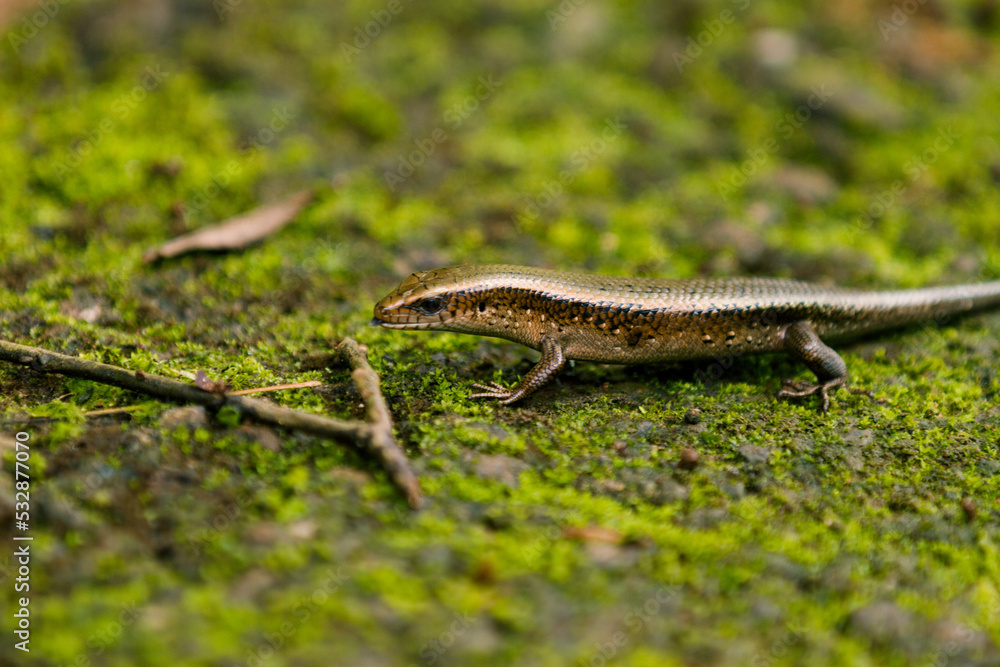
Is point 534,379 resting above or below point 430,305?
below

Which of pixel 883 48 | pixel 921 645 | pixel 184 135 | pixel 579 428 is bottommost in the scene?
pixel 921 645

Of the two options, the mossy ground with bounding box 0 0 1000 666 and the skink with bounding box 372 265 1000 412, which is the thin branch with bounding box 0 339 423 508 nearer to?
the mossy ground with bounding box 0 0 1000 666

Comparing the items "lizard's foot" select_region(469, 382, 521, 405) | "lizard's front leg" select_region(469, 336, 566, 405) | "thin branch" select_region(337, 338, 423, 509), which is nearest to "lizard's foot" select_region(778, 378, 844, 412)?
"lizard's front leg" select_region(469, 336, 566, 405)

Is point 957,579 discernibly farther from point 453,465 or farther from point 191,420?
point 191,420

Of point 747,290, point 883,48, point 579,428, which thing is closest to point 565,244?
point 747,290

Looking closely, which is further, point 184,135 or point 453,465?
point 184,135

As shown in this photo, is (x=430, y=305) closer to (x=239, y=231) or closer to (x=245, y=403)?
(x=245, y=403)

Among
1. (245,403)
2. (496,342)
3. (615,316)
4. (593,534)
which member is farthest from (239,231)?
(593,534)
